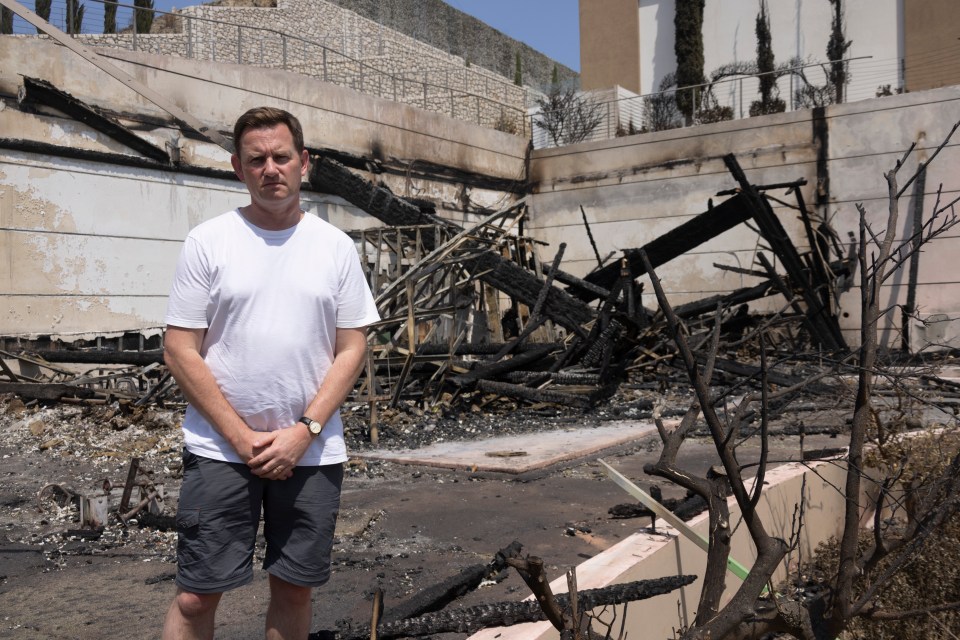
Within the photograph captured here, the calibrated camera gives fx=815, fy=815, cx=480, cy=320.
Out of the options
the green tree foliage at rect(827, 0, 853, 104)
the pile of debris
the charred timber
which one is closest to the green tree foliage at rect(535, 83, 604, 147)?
the pile of debris

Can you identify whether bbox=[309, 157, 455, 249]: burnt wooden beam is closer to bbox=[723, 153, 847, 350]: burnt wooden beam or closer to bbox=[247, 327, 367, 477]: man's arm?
bbox=[723, 153, 847, 350]: burnt wooden beam

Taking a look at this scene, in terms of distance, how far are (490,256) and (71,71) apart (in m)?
6.44

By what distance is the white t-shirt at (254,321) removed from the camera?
2.23m

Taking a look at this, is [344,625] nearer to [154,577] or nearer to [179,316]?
[154,577]

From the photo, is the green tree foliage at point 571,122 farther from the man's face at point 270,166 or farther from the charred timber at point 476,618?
the man's face at point 270,166

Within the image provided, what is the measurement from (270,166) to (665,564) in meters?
2.46

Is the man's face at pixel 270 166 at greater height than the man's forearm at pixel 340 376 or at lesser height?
greater

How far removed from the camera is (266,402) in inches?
88.3

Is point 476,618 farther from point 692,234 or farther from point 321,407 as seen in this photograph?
point 692,234

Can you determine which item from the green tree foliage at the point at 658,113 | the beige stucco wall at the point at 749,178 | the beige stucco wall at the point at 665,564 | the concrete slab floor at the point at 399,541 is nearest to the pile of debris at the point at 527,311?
the beige stucco wall at the point at 749,178

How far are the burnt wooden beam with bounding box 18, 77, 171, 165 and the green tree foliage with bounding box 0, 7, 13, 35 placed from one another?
84 cm

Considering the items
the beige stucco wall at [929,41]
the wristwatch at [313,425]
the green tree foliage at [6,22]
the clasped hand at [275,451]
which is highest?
the beige stucco wall at [929,41]

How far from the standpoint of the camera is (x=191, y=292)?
2.22 m

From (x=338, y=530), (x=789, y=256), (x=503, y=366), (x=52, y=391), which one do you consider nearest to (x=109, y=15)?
(x=52, y=391)
